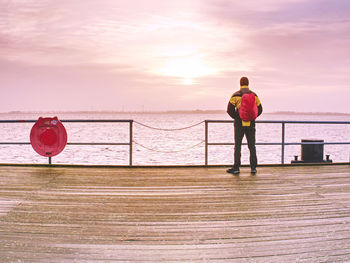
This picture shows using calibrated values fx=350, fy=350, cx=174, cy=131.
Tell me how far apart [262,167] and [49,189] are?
4111 mm

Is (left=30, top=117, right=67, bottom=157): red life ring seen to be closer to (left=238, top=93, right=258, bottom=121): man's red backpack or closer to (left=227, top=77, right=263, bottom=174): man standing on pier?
(left=227, top=77, right=263, bottom=174): man standing on pier

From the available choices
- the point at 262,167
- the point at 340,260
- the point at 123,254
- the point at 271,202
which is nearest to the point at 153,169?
the point at 262,167

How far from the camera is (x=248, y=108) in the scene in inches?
227

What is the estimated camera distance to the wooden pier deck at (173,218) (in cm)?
274

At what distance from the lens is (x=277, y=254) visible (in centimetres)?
268

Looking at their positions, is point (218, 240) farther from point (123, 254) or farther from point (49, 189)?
point (49, 189)

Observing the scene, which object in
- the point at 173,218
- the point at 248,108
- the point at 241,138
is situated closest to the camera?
the point at 173,218

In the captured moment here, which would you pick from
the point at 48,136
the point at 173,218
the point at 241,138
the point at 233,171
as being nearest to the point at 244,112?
the point at 241,138

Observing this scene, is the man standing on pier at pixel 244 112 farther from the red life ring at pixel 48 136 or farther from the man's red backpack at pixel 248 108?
the red life ring at pixel 48 136

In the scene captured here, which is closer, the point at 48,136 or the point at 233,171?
the point at 233,171

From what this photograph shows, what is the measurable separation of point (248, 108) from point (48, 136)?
377 centimetres

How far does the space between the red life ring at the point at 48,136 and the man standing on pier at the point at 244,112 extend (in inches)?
126

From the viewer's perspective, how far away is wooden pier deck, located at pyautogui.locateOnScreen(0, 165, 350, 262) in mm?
2740

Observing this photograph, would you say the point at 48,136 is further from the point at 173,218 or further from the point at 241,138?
the point at 173,218
